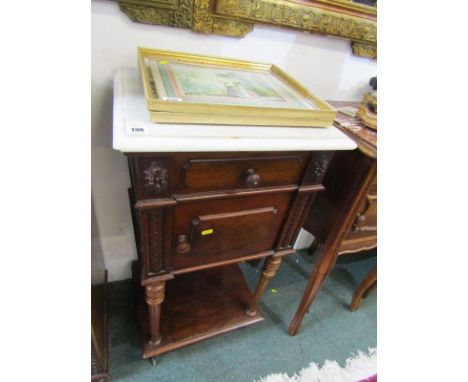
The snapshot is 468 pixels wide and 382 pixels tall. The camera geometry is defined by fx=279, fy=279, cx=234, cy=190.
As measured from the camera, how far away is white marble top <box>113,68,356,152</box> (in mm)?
464

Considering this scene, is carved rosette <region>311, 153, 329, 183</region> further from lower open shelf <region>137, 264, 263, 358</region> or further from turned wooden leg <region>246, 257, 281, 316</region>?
lower open shelf <region>137, 264, 263, 358</region>

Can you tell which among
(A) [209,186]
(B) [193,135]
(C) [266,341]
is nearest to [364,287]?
Answer: (C) [266,341]

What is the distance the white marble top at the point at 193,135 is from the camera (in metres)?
0.46

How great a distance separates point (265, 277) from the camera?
928 millimetres

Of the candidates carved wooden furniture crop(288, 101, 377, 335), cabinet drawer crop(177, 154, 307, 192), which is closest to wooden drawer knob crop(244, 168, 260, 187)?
cabinet drawer crop(177, 154, 307, 192)

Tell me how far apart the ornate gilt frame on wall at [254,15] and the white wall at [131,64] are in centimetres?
3

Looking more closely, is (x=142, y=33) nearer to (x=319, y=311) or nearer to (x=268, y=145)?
(x=268, y=145)

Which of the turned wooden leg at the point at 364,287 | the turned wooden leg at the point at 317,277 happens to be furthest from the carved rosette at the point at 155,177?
the turned wooden leg at the point at 364,287

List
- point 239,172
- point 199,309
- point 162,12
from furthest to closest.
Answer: point 199,309 → point 162,12 → point 239,172

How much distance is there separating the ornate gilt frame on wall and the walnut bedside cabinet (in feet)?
0.54

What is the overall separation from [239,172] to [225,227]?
0.51 ft

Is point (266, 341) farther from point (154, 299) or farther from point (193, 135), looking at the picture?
point (193, 135)

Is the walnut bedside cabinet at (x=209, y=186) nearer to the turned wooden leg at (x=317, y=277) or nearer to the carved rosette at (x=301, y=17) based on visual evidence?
the turned wooden leg at (x=317, y=277)
